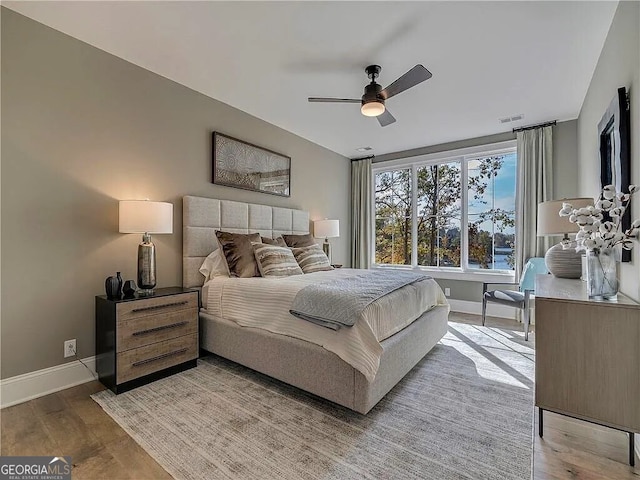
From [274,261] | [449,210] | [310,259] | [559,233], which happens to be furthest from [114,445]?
[449,210]

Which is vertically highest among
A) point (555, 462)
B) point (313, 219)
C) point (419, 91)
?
point (419, 91)

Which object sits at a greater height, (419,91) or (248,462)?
(419,91)

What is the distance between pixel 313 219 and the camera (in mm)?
5113

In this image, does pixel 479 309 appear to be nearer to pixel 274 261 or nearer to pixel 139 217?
pixel 274 261

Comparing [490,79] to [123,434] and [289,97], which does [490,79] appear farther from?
[123,434]

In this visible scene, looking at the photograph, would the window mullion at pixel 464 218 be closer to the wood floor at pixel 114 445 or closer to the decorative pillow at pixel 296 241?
the decorative pillow at pixel 296 241

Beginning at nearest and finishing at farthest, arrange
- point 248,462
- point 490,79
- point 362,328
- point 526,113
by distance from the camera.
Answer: point 248,462
point 362,328
point 490,79
point 526,113

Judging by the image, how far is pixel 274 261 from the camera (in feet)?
10.5

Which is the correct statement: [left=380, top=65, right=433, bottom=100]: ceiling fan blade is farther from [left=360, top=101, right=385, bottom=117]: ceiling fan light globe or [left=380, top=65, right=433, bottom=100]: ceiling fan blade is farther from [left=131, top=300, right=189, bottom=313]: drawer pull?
[left=131, top=300, right=189, bottom=313]: drawer pull

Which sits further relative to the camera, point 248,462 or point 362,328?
point 362,328

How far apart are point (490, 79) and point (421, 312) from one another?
2.40 metres

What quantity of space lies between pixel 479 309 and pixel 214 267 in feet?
13.1

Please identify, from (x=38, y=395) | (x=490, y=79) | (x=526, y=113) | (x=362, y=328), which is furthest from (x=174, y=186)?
(x=526, y=113)

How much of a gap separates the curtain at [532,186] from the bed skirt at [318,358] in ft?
7.36
